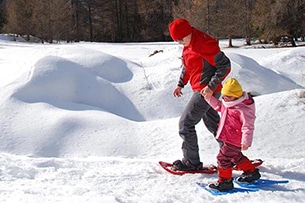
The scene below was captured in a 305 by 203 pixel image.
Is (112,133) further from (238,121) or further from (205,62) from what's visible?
(238,121)

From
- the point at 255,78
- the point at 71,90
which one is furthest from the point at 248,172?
the point at 255,78

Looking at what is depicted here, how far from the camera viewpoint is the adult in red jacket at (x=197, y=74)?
3496mm

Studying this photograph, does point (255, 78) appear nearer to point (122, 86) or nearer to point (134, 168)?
point (122, 86)

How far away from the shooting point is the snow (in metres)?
3.33

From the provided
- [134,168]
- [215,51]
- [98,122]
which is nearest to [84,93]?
[98,122]

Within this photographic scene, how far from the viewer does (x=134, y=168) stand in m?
3.98

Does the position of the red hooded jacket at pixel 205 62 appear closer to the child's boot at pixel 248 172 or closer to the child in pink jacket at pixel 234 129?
the child in pink jacket at pixel 234 129

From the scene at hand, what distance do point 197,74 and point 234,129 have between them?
67 cm

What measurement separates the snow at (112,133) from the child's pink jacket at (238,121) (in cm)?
47

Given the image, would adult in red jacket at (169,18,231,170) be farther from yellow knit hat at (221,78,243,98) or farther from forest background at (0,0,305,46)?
forest background at (0,0,305,46)

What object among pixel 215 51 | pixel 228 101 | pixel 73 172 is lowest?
pixel 73 172

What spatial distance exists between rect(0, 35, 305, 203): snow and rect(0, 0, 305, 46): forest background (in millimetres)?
16196

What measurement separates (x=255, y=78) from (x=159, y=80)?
2.12 m

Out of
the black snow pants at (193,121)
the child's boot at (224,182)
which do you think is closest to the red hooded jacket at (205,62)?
the black snow pants at (193,121)
